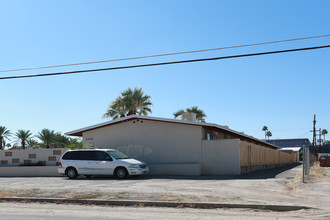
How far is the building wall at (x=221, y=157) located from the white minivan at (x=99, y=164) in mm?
3995

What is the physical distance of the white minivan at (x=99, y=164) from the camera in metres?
20.0

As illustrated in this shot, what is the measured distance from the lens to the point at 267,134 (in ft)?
534

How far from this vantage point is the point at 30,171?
962 inches

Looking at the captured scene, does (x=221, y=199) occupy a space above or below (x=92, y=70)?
below

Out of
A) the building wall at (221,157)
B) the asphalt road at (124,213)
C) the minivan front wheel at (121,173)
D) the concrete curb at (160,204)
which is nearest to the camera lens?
the asphalt road at (124,213)

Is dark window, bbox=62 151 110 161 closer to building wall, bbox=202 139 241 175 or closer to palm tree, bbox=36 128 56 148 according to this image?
building wall, bbox=202 139 241 175

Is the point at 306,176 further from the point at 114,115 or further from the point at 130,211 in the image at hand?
the point at 114,115

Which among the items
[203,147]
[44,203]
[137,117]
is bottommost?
[44,203]

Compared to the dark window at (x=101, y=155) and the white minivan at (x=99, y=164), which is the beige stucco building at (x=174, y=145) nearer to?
the white minivan at (x=99, y=164)

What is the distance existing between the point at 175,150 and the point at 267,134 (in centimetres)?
14650

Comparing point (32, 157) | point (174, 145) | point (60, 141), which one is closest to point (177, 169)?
point (174, 145)

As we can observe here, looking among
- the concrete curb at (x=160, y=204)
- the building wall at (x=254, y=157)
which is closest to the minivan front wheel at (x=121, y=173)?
the building wall at (x=254, y=157)

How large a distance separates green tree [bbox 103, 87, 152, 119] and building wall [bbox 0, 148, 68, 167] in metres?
12.3

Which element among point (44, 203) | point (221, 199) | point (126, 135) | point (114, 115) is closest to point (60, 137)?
point (114, 115)
